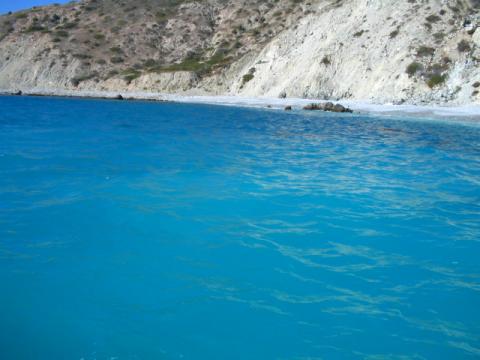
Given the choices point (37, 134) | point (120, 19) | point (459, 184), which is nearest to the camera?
point (459, 184)

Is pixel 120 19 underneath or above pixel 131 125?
above

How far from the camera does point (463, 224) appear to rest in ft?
33.6

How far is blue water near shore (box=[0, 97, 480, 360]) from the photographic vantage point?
5.79 m

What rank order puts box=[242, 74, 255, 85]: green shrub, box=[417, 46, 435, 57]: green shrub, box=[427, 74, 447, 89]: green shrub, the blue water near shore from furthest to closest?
box=[242, 74, 255, 85]: green shrub
box=[417, 46, 435, 57]: green shrub
box=[427, 74, 447, 89]: green shrub
the blue water near shore

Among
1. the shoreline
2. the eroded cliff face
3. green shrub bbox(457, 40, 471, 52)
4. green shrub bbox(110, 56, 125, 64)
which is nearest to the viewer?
the shoreline

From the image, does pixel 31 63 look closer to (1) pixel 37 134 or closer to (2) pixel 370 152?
(1) pixel 37 134

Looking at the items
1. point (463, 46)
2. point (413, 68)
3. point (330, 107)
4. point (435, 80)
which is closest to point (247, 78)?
point (330, 107)

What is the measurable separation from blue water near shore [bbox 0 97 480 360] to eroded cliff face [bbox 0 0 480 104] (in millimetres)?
32259

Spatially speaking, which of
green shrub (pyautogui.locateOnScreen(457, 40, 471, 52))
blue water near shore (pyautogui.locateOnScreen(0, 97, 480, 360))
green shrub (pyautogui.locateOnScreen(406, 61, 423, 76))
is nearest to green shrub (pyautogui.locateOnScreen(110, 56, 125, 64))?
green shrub (pyautogui.locateOnScreen(406, 61, 423, 76))

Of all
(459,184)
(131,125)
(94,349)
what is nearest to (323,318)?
(94,349)

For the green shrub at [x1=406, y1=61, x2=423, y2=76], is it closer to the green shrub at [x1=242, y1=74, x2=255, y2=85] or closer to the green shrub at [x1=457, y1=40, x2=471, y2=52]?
the green shrub at [x1=457, y1=40, x2=471, y2=52]

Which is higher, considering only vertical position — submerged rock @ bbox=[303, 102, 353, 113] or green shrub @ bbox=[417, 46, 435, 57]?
green shrub @ bbox=[417, 46, 435, 57]

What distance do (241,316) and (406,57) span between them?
153 feet

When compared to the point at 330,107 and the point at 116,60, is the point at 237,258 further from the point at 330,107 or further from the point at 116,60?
the point at 116,60
